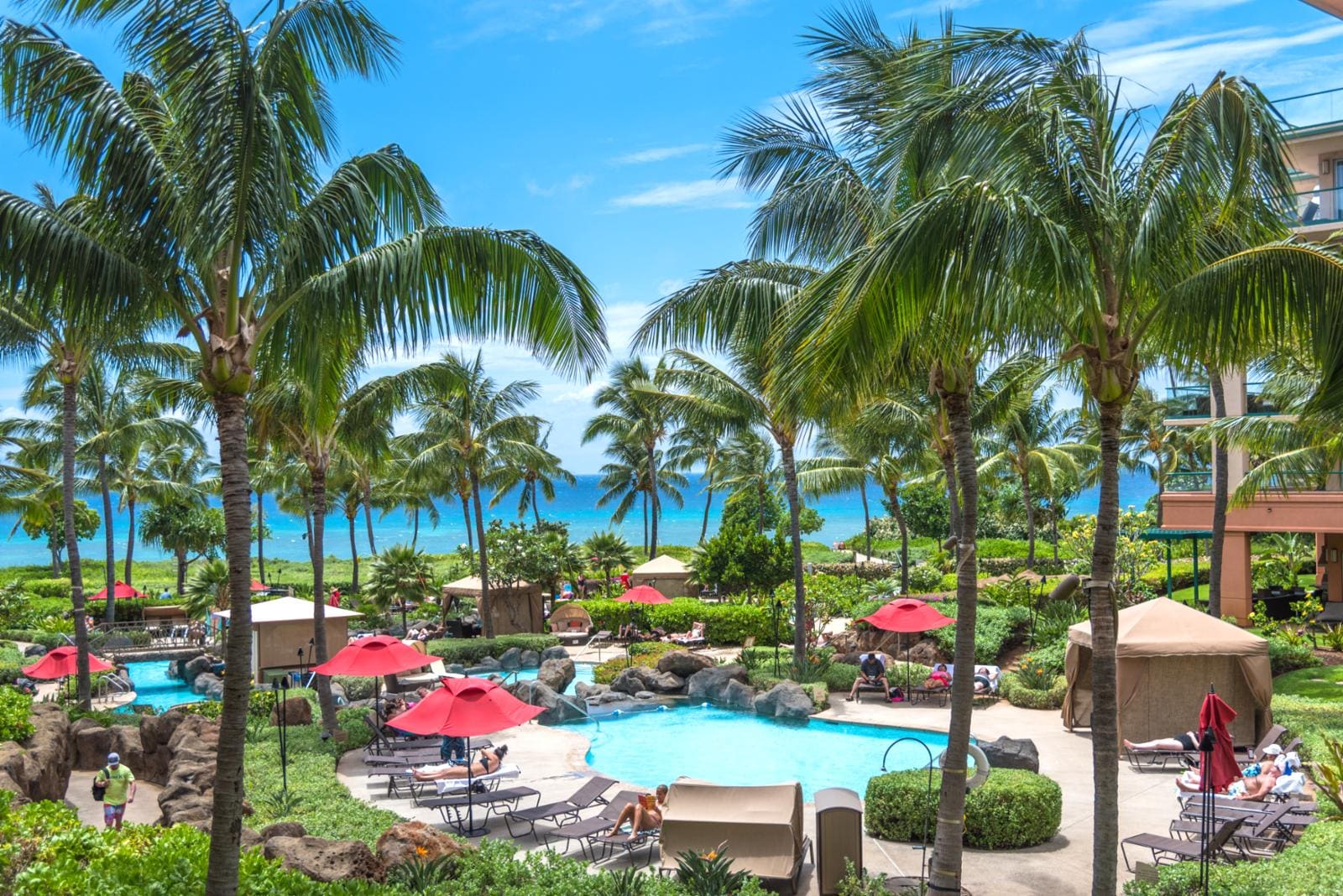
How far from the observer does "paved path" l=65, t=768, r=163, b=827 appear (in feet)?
46.2

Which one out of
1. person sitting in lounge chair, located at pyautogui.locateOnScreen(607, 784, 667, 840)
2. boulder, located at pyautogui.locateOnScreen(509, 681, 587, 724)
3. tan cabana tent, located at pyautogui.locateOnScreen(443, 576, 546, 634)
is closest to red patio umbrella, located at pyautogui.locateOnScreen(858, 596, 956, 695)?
boulder, located at pyautogui.locateOnScreen(509, 681, 587, 724)

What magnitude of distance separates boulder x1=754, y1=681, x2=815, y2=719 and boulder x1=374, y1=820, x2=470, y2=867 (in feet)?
35.9

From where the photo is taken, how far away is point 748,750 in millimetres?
19188

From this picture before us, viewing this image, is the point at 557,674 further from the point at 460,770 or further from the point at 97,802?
the point at 97,802

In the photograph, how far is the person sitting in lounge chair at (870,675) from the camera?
2183cm

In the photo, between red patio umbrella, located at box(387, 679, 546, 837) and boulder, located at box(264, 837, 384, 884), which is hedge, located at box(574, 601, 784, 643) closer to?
red patio umbrella, located at box(387, 679, 546, 837)

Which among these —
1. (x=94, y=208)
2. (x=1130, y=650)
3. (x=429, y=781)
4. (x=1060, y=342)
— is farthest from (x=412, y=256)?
(x=1130, y=650)

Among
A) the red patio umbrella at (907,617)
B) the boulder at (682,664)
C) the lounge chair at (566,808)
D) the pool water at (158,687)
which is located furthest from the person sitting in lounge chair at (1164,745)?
the pool water at (158,687)

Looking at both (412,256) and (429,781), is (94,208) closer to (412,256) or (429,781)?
(412,256)

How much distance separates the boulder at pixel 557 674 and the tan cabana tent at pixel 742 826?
12.6 metres

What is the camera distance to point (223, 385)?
7875mm

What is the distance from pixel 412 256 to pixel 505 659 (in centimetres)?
2151

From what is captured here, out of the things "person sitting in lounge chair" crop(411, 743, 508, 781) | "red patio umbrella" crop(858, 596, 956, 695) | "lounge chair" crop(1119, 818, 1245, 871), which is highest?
"red patio umbrella" crop(858, 596, 956, 695)

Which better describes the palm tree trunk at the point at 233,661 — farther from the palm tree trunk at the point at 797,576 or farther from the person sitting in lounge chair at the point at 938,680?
the person sitting in lounge chair at the point at 938,680
